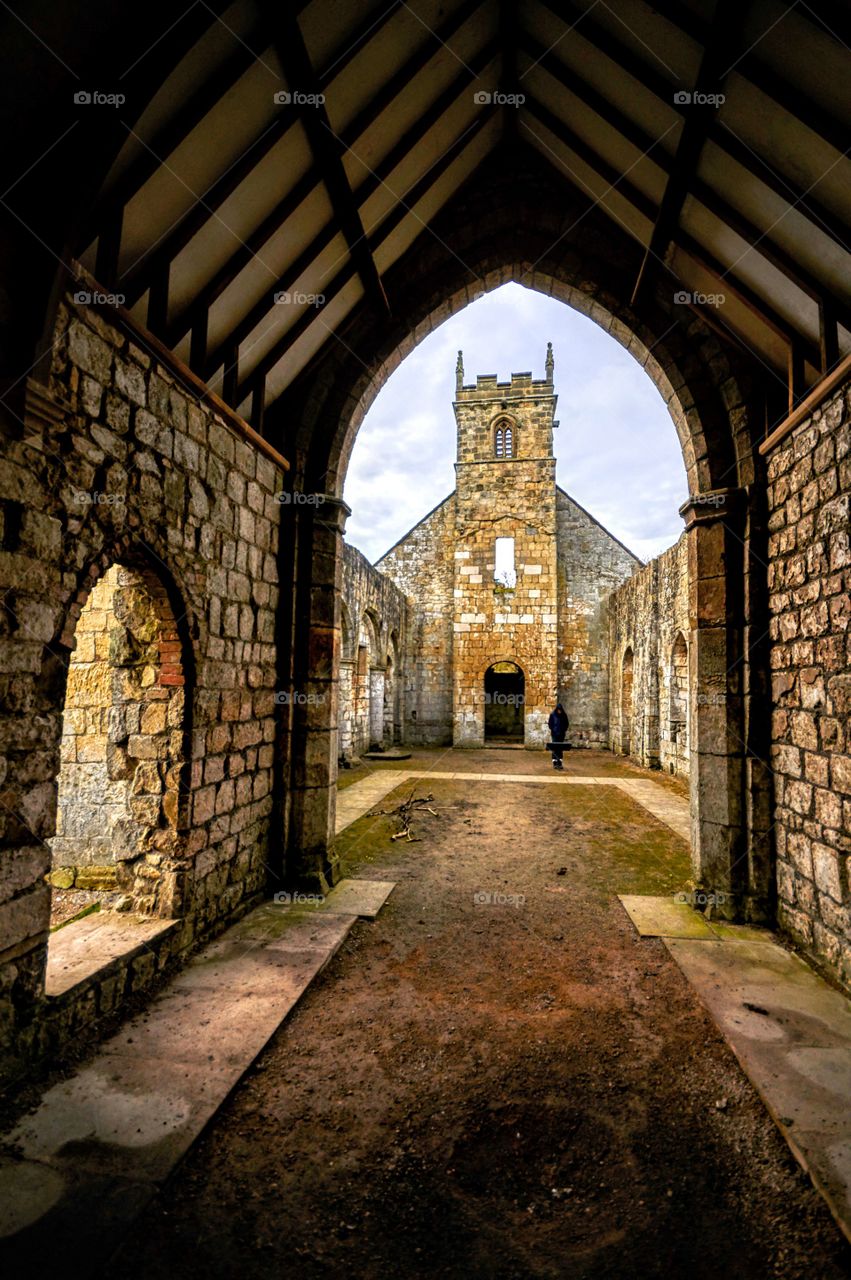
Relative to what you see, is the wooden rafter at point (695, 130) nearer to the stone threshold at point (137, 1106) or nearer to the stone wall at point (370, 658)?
the stone threshold at point (137, 1106)

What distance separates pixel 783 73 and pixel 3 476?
4.01m

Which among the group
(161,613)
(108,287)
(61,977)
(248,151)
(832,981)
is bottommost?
(832,981)

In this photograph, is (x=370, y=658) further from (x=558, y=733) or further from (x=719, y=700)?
(x=719, y=700)

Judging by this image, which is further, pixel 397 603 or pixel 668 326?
pixel 397 603

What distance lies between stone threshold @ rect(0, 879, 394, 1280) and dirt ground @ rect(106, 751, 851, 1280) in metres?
0.09

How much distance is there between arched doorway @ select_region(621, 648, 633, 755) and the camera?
1486 cm

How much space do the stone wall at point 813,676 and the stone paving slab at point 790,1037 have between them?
0.27m

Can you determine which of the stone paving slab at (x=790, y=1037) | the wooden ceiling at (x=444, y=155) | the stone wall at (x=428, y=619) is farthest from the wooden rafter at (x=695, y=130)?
the stone wall at (x=428, y=619)

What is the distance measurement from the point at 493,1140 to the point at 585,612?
52.1 ft

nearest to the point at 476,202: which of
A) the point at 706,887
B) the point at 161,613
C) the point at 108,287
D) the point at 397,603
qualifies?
the point at 108,287

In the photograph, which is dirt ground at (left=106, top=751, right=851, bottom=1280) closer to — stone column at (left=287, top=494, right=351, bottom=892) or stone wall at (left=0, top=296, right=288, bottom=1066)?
stone column at (left=287, top=494, right=351, bottom=892)

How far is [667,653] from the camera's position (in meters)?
12.0

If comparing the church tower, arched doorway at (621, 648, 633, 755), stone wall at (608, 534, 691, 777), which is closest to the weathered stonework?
the church tower

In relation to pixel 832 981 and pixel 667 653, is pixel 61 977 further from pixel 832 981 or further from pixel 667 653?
pixel 667 653
